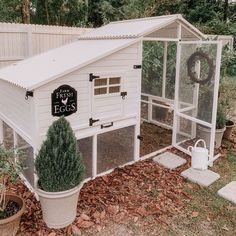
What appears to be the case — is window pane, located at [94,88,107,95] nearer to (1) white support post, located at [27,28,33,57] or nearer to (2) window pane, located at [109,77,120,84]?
(2) window pane, located at [109,77,120,84]

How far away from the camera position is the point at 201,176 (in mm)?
4961

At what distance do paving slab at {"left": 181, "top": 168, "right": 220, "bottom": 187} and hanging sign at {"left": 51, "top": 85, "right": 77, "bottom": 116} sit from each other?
7.45 ft

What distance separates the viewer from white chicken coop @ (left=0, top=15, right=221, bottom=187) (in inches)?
154

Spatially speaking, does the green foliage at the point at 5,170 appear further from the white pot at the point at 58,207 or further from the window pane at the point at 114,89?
the window pane at the point at 114,89

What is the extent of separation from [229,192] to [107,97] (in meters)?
2.37

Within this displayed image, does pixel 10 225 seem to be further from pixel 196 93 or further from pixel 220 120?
pixel 220 120

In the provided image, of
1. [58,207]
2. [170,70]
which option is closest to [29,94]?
[58,207]

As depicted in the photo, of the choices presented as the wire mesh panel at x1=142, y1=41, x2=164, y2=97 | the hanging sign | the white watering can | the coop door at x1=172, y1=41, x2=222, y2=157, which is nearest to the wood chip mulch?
the white watering can

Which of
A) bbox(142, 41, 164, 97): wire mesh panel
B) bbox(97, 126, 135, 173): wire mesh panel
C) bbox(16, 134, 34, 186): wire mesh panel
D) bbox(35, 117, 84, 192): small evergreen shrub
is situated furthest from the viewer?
bbox(142, 41, 164, 97): wire mesh panel

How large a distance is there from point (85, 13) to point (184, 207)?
1335 centimetres

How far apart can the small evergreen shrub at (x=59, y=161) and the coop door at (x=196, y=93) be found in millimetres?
2710

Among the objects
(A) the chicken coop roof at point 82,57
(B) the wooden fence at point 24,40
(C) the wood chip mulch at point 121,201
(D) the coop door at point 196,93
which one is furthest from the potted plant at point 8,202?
(B) the wooden fence at point 24,40

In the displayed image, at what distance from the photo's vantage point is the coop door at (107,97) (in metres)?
4.35

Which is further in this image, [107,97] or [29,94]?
[107,97]
